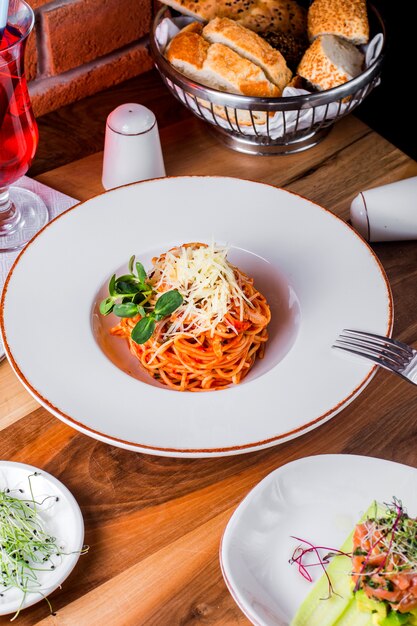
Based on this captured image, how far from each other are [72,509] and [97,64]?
128 cm

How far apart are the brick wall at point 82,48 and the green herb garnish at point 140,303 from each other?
0.84 metres

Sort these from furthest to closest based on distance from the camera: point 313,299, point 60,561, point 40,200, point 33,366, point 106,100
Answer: point 106,100, point 40,200, point 313,299, point 33,366, point 60,561

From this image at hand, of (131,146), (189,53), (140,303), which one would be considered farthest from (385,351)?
(189,53)

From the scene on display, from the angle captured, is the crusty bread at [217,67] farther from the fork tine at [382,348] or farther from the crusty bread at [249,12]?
the fork tine at [382,348]

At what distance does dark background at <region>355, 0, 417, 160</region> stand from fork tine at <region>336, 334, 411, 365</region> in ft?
4.13

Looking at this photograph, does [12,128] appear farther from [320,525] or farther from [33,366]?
[320,525]

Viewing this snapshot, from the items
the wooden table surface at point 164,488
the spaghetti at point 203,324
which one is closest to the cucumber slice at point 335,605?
the wooden table surface at point 164,488

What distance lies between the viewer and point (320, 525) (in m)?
1.12

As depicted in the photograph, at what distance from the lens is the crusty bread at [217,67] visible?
5.44 ft

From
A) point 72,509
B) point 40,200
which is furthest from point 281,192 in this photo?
point 72,509

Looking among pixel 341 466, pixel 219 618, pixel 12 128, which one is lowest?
pixel 219 618

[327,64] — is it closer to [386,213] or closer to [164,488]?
[386,213]

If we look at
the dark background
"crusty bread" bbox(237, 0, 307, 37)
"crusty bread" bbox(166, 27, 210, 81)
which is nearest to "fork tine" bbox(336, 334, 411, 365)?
"crusty bread" bbox(166, 27, 210, 81)

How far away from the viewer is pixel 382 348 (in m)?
1.28
